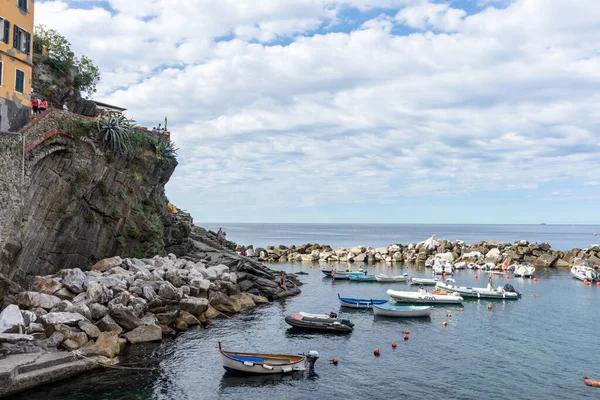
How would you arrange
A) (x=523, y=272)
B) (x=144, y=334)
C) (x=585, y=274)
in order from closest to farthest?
(x=144, y=334) → (x=585, y=274) → (x=523, y=272)

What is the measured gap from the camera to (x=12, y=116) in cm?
3509

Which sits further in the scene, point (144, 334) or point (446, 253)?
point (446, 253)

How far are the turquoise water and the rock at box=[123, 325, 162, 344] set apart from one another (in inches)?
35.3

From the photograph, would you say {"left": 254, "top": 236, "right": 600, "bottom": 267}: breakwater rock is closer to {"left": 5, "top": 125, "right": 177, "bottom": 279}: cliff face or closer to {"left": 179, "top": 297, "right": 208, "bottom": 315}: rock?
{"left": 5, "top": 125, "right": 177, "bottom": 279}: cliff face

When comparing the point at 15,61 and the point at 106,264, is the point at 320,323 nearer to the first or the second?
the point at 106,264

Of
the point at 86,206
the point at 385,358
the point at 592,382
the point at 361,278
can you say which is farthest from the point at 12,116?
the point at 361,278

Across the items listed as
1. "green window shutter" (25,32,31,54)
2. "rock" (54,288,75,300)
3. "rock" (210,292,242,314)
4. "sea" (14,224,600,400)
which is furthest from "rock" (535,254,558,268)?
"green window shutter" (25,32,31,54)

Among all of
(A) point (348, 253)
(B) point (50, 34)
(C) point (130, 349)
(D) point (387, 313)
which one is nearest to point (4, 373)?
(C) point (130, 349)

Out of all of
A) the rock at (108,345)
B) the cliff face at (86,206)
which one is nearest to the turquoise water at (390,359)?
the rock at (108,345)

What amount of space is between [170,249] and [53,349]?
27.5 m

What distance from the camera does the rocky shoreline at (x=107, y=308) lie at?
27.2 metres

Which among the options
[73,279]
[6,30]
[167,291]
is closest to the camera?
[6,30]

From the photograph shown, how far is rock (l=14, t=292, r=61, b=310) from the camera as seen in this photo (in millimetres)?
32938

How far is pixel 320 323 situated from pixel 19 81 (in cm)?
2971
